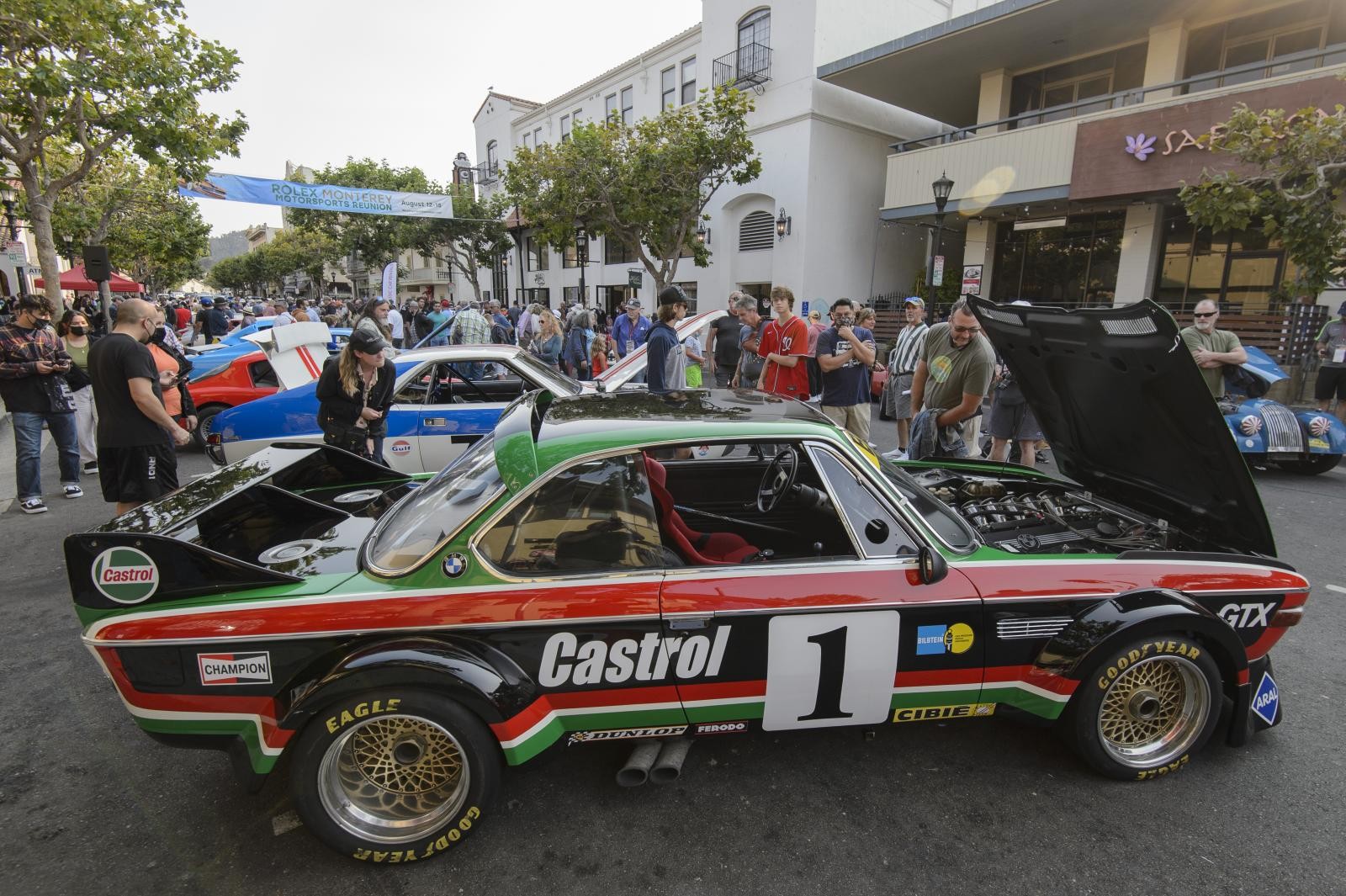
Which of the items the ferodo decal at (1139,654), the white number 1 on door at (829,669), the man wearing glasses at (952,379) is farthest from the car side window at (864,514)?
the man wearing glasses at (952,379)

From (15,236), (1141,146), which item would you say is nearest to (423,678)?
(1141,146)

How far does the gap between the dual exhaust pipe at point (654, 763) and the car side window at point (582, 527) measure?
0.69 meters

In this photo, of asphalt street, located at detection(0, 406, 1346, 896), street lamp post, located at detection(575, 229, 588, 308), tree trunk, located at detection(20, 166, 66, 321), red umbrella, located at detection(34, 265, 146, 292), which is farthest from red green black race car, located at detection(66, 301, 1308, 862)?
red umbrella, located at detection(34, 265, 146, 292)

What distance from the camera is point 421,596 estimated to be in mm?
2184

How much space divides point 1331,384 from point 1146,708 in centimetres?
Answer: 871

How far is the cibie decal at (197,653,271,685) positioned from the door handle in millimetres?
1316

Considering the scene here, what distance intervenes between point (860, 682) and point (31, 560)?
5978mm

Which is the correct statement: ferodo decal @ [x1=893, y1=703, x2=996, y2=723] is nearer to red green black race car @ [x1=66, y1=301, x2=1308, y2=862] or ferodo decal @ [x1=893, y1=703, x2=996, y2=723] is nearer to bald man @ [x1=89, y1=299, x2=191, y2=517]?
red green black race car @ [x1=66, y1=301, x2=1308, y2=862]

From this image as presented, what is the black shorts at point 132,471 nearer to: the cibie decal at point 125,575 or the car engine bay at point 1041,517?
the cibie decal at point 125,575

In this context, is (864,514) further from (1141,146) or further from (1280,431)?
(1141,146)

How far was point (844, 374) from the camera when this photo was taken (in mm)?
6305

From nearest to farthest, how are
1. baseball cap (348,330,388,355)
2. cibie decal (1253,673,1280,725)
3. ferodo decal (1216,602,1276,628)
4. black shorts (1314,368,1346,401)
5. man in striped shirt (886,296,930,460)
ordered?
ferodo decal (1216,602,1276,628), cibie decal (1253,673,1280,725), baseball cap (348,330,388,355), man in striped shirt (886,296,930,460), black shorts (1314,368,1346,401)

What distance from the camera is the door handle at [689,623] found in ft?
7.39

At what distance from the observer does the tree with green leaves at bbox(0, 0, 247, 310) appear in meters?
8.55
